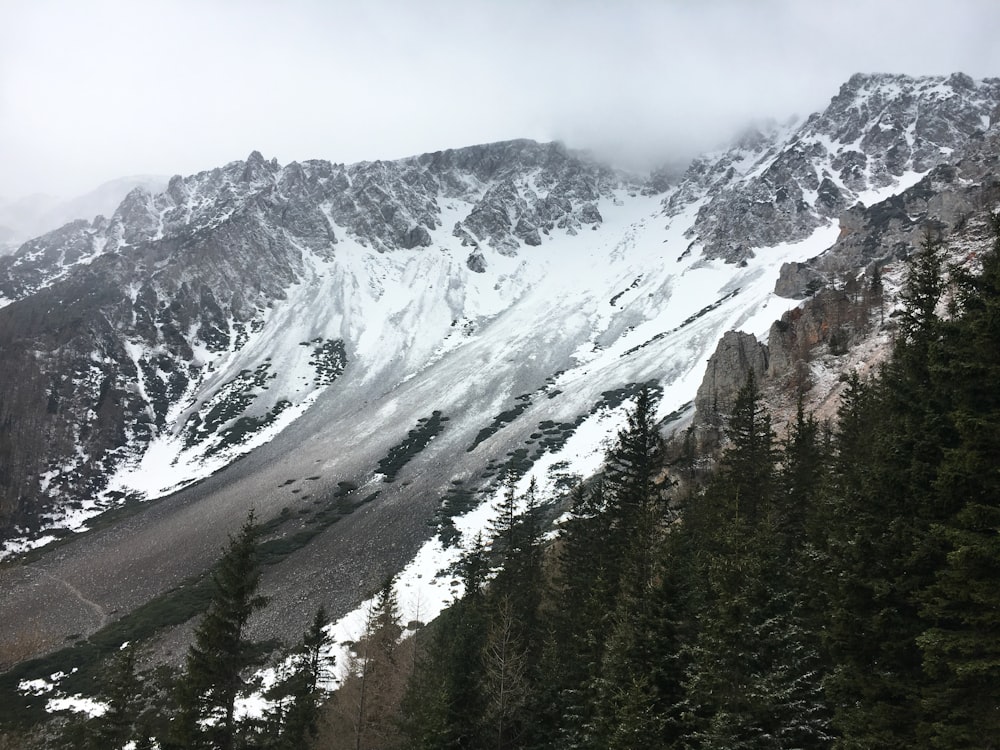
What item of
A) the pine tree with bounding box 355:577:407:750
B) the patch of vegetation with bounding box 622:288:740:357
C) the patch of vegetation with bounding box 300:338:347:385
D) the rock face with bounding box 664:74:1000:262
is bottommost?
the pine tree with bounding box 355:577:407:750

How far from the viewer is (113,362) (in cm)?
11775

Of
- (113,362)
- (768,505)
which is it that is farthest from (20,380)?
(768,505)

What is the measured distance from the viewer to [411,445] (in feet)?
276

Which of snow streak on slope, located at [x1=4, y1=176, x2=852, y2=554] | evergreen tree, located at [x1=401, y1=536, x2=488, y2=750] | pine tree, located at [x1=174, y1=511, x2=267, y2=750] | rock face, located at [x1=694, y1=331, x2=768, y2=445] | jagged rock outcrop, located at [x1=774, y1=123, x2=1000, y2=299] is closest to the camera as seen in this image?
evergreen tree, located at [x1=401, y1=536, x2=488, y2=750]

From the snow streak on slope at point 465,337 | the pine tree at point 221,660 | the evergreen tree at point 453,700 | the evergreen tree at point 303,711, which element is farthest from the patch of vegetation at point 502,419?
the pine tree at point 221,660

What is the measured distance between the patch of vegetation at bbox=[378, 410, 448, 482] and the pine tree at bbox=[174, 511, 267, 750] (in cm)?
5435

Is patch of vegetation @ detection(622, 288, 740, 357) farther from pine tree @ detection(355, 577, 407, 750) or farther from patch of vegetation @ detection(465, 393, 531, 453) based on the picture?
pine tree @ detection(355, 577, 407, 750)

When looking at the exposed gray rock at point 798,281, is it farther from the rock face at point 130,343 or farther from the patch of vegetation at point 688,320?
the rock face at point 130,343

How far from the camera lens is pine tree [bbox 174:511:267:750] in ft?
63.0

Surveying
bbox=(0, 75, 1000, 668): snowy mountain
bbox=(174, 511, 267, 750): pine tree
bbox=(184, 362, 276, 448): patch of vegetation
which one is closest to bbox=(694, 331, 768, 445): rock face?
bbox=(0, 75, 1000, 668): snowy mountain

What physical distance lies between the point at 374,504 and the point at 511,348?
205 ft

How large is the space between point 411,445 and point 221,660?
6465cm

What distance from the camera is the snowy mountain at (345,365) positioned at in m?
64.1

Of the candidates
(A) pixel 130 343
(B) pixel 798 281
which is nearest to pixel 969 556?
(B) pixel 798 281
